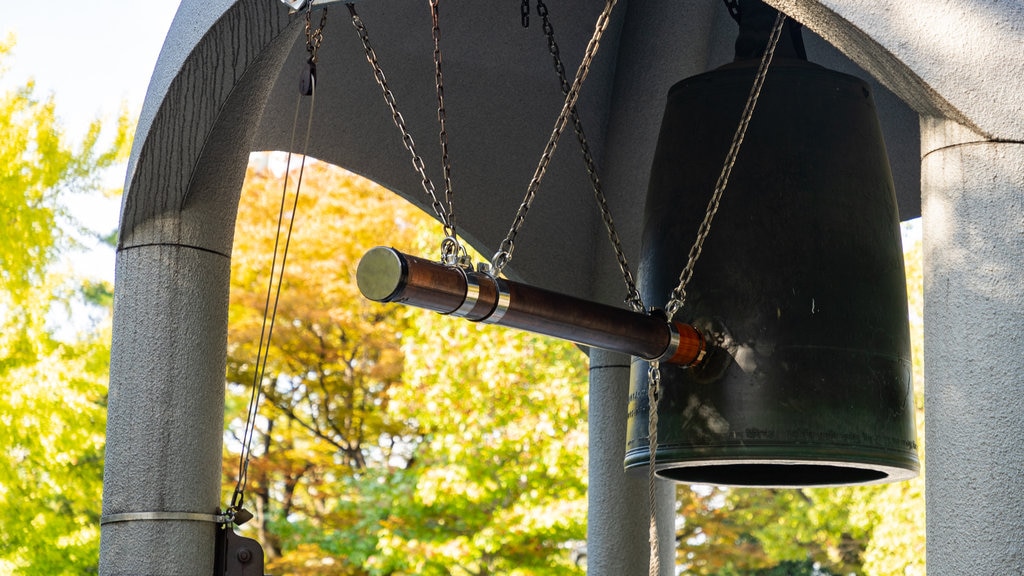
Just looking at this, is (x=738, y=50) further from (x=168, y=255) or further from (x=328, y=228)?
→ (x=328, y=228)

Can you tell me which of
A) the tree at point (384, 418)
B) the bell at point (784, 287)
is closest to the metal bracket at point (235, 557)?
the bell at point (784, 287)

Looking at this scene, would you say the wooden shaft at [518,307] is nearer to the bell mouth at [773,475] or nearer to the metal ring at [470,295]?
the metal ring at [470,295]

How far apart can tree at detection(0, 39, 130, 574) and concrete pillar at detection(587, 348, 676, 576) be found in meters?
6.26

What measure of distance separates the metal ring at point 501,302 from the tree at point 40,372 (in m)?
8.05

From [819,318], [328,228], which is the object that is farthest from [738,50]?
[328,228]

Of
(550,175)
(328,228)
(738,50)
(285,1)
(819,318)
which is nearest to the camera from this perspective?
(285,1)

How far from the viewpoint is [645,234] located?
379 centimetres

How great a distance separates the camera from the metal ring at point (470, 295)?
257 centimetres

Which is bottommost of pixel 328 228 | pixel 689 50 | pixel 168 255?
pixel 168 255

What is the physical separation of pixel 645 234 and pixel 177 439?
1586mm

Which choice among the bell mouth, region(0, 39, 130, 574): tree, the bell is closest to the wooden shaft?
the bell

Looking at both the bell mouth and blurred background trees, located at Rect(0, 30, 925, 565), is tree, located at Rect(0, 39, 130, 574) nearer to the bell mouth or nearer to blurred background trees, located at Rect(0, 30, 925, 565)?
blurred background trees, located at Rect(0, 30, 925, 565)

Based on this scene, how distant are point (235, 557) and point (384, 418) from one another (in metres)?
11.3

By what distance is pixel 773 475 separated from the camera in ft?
12.6
